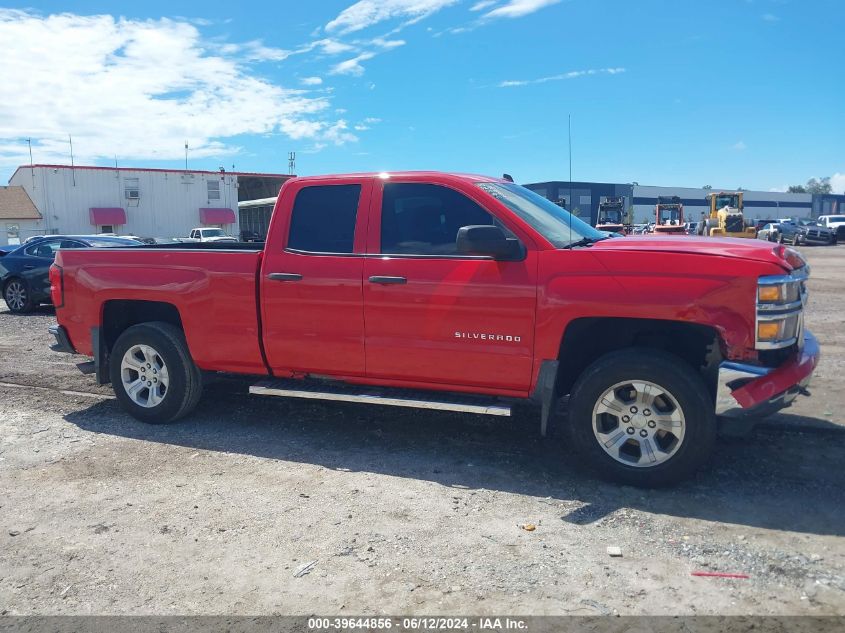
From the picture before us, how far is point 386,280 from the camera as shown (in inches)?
193

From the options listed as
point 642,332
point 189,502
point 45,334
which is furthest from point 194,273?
point 45,334

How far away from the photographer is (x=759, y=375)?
405 centimetres

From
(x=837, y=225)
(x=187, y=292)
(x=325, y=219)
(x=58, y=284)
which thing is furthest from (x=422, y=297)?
(x=837, y=225)

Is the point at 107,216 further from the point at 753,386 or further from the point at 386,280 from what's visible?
the point at 753,386

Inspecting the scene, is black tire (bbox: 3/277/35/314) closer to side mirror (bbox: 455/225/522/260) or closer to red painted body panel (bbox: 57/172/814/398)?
red painted body panel (bbox: 57/172/814/398)

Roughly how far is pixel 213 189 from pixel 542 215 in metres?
45.0

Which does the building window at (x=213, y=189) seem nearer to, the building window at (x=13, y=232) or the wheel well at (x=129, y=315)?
the building window at (x=13, y=232)

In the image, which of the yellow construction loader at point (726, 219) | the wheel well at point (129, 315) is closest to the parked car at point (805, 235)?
the yellow construction loader at point (726, 219)

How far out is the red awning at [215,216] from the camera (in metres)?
45.7

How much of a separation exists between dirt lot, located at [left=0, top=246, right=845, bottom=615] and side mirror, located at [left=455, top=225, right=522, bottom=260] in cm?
151

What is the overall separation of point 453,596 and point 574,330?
201cm

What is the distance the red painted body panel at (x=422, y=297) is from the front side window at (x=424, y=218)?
0.07m

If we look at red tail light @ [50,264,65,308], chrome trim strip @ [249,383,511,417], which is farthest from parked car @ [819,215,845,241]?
red tail light @ [50,264,65,308]

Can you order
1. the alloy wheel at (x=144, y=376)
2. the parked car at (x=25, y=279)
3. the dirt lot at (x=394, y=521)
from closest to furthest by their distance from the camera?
the dirt lot at (x=394, y=521)
the alloy wheel at (x=144, y=376)
the parked car at (x=25, y=279)
